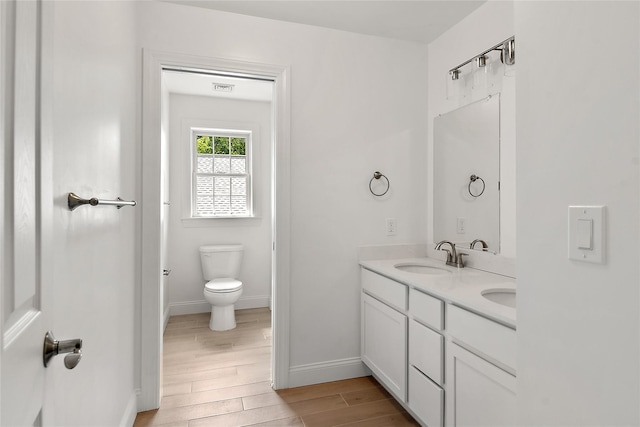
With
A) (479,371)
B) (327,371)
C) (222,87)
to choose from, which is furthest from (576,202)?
(222,87)

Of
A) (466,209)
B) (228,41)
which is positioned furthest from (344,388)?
(228,41)

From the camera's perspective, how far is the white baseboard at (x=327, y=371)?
2338 millimetres

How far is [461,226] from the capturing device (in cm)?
233

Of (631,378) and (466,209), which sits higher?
(466,209)

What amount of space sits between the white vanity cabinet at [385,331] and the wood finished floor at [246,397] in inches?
6.4

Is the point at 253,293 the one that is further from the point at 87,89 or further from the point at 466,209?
the point at 87,89

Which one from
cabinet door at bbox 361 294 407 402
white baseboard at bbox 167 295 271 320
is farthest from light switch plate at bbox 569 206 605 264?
white baseboard at bbox 167 295 271 320

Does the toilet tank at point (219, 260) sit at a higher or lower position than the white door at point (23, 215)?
lower

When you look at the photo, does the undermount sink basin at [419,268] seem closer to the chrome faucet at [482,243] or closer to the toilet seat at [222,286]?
the chrome faucet at [482,243]

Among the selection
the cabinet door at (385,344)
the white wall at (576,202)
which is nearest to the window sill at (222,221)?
the cabinet door at (385,344)

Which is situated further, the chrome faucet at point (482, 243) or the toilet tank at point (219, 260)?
the toilet tank at point (219, 260)

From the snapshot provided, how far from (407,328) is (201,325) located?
7.67 ft

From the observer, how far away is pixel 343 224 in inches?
96.7

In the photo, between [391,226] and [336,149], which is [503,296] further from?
[336,149]
